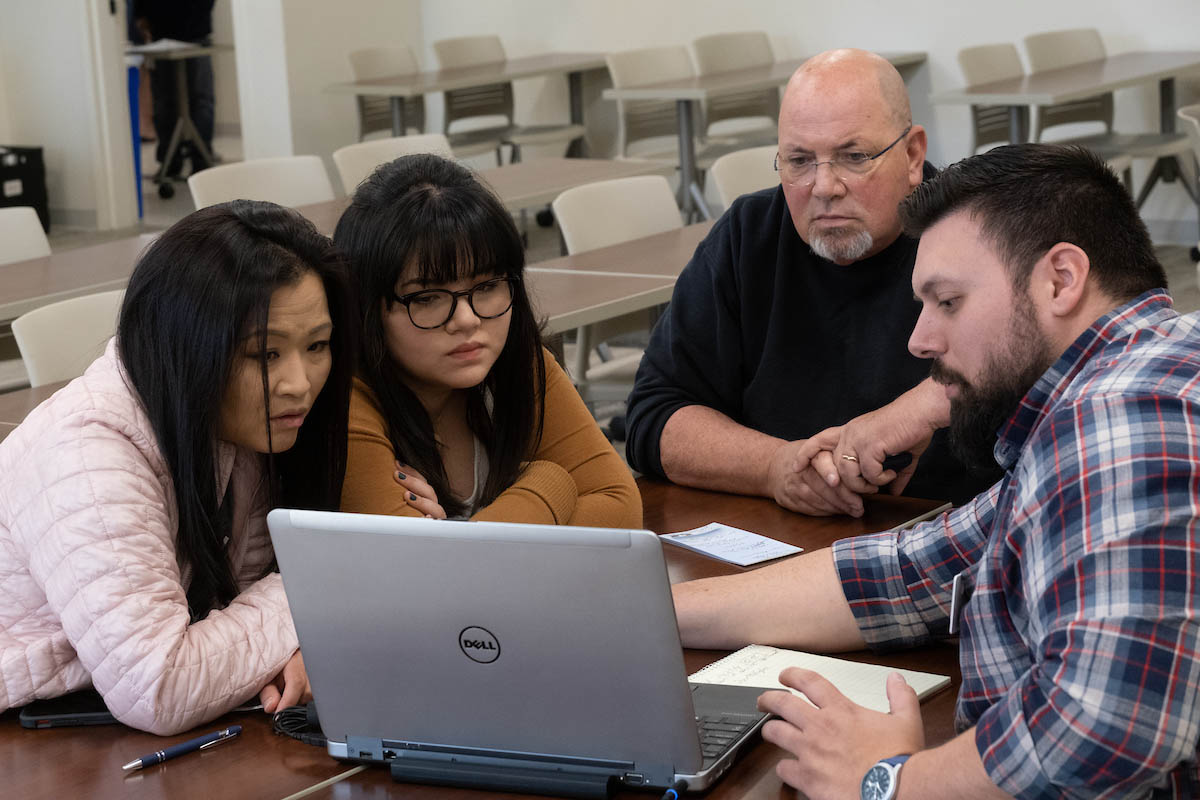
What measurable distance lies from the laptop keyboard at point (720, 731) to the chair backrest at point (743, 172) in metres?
3.00

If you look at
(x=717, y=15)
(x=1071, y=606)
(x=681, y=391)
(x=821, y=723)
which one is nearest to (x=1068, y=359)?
(x=1071, y=606)

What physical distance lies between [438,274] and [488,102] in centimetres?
641

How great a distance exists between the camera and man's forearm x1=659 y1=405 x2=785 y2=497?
213cm

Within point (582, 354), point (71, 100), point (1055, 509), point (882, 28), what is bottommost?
point (582, 354)

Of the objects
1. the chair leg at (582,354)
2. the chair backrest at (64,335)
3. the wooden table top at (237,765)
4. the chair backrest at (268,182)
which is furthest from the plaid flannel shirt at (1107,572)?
the chair backrest at (268,182)

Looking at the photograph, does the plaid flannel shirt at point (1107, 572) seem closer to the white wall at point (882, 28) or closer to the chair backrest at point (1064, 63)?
the chair backrest at point (1064, 63)

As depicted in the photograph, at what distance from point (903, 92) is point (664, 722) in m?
1.43

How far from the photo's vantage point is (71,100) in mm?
8234

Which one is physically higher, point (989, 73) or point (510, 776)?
point (989, 73)

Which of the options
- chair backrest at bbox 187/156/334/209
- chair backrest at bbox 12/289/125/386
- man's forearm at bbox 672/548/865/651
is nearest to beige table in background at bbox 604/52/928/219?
chair backrest at bbox 187/156/334/209

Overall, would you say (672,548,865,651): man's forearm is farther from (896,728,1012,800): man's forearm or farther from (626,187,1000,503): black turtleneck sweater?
(626,187,1000,503): black turtleneck sweater

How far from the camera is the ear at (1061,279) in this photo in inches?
45.7

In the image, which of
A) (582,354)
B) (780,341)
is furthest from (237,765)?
(582,354)

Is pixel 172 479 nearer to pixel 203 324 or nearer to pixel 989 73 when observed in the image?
pixel 203 324
